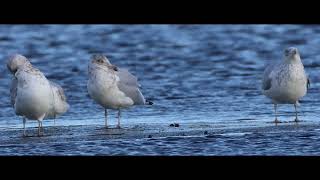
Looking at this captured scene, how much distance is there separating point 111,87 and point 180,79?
3563mm

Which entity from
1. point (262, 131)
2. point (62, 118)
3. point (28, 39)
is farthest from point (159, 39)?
point (262, 131)

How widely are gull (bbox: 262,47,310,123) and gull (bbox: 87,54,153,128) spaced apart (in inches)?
57.1

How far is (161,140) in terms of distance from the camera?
34.3 feet

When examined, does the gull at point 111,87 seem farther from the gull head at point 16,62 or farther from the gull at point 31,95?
the gull head at point 16,62

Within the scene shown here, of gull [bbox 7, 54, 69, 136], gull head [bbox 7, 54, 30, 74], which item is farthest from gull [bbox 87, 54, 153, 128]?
gull head [bbox 7, 54, 30, 74]

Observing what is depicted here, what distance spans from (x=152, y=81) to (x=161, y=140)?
197 inches

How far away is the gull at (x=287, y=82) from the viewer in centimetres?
1238

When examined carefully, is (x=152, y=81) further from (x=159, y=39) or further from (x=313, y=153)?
(x=313, y=153)

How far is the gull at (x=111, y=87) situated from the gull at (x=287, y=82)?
1.45 m

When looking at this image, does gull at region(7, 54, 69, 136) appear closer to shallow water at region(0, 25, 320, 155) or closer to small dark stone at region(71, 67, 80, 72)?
shallow water at region(0, 25, 320, 155)

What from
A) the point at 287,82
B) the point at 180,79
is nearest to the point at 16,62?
the point at 287,82

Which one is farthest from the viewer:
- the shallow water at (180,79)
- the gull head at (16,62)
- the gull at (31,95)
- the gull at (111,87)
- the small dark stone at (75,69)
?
the small dark stone at (75,69)

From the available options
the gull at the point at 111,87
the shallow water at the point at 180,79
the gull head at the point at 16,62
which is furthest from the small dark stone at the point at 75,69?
the gull head at the point at 16,62

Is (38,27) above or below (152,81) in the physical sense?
above
